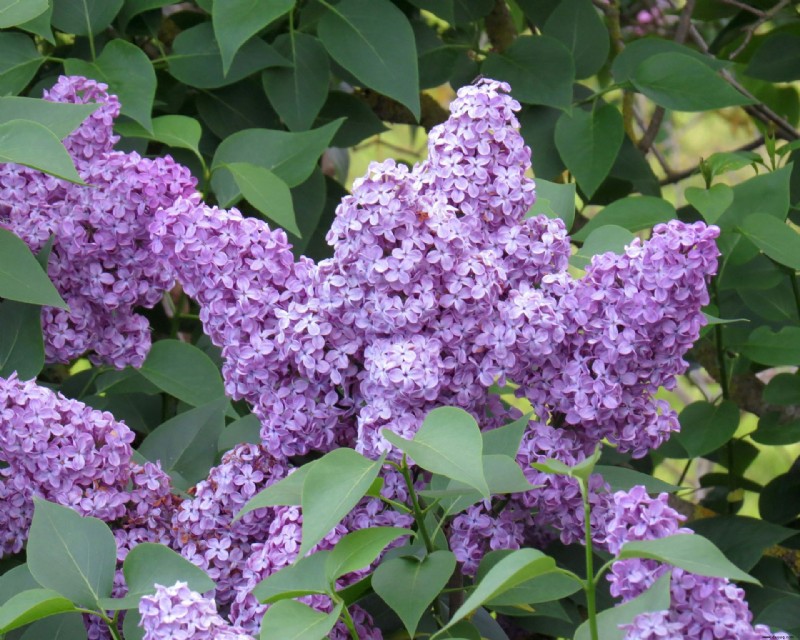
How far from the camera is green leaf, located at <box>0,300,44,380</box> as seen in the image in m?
0.95

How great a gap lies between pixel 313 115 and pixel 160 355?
383 millimetres

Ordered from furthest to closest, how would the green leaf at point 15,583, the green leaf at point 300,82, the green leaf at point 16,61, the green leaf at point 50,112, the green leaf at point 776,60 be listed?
the green leaf at point 776,60 → the green leaf at point 300,82 → the green leaf at point 16,61 → the green leaf at point 50,112 → the green leaf at point 15,583

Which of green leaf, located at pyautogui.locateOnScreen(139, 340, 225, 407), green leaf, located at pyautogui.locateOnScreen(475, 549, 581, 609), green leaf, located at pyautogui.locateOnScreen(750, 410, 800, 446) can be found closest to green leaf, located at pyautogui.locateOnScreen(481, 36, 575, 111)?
green leaf, located at pyautogui.locateOnScreen(750, 410, 800, 446)

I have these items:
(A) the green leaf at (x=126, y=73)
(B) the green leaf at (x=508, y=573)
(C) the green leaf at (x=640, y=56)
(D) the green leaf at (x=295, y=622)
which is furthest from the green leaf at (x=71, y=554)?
(C) the green leaf at (x=640, y=56)

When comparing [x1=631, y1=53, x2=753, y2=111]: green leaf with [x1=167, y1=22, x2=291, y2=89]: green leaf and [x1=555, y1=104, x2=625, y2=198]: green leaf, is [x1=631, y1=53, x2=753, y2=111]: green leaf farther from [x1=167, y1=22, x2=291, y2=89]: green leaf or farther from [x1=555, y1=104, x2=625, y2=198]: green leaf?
[x1=167, y1=22, x2=291, y2=89]: green leaf

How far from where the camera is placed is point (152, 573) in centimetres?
70

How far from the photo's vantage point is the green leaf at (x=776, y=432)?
1.22 meters

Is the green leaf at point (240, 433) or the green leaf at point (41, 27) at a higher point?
the green leaf at point (41, 27)

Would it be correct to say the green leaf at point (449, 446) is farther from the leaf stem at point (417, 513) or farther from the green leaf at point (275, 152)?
the green leaf at point (275, 152)

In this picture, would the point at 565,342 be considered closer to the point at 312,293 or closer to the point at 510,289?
the point at 510,289

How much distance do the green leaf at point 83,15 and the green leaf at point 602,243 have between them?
63cm

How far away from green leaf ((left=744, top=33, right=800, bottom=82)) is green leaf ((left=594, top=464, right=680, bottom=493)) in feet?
3.10

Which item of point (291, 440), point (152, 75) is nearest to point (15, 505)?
point (291, 440)

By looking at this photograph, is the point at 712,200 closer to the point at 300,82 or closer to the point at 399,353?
the point at 300,82
